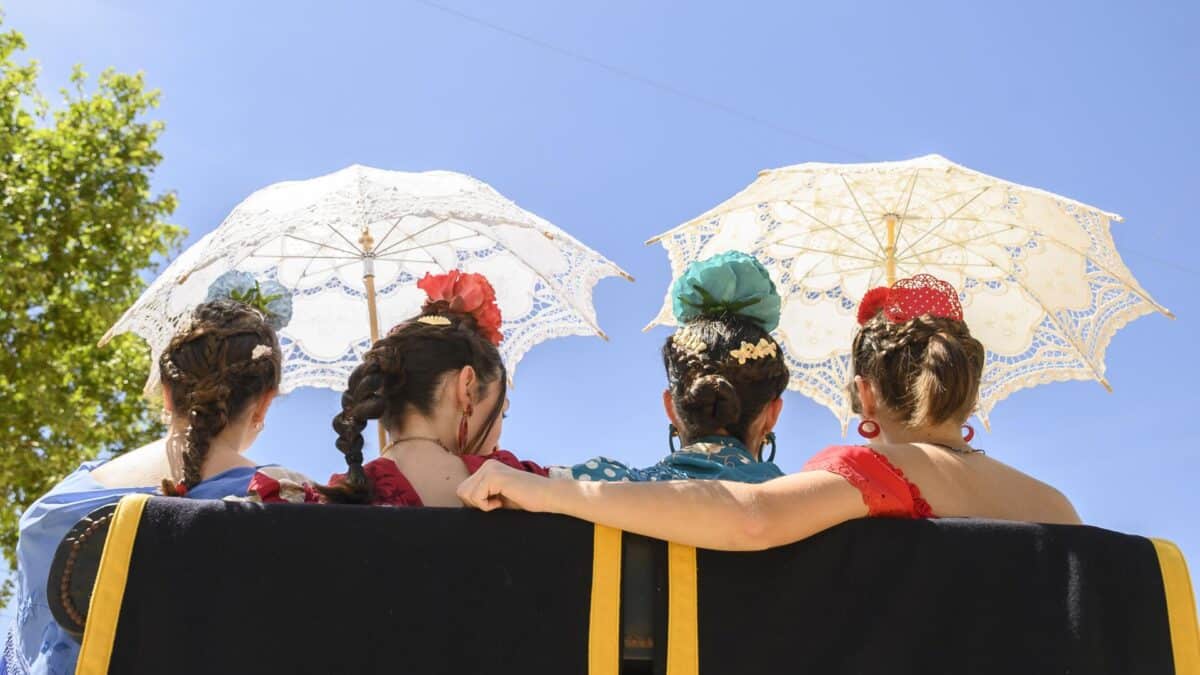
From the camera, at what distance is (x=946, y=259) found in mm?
4863

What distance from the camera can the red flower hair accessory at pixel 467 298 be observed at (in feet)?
8.52

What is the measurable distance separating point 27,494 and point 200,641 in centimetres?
891

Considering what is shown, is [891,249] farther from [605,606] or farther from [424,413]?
[605,606]

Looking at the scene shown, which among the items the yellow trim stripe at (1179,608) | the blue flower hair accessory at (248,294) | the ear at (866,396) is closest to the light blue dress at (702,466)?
the ear at (866,396)

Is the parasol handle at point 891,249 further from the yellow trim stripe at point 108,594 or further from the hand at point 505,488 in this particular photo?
the yellow trim stripe at point 108,594

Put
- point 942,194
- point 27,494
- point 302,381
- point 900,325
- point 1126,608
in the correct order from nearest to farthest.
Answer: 1. point 1126,608
2. point 900,325
3. point 302,381
4. point 942,194
5. point 27,494

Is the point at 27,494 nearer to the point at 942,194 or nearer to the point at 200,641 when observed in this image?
the point at 942,194

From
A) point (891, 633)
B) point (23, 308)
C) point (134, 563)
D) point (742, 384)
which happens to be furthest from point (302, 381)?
point (23, 308)

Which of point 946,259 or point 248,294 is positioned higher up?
point 946,259

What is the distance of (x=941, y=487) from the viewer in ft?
7.13

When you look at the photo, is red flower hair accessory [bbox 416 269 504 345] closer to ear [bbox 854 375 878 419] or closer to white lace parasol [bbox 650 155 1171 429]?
ear [bbox 854 375 878 419]

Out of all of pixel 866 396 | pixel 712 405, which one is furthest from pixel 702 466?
pixel 866 396

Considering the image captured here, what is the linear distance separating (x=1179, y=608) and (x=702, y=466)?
86cm

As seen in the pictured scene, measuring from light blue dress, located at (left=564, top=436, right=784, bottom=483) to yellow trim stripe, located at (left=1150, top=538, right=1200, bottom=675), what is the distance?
2.30 ft
